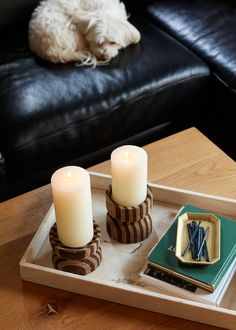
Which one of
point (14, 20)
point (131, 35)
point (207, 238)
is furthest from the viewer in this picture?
point (14, 20)

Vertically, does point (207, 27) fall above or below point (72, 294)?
above

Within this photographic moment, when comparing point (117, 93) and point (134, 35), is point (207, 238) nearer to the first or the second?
point (117, 93)

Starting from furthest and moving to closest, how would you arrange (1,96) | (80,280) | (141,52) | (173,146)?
(141,52)
(1,96)
(173,146)
(80,280)

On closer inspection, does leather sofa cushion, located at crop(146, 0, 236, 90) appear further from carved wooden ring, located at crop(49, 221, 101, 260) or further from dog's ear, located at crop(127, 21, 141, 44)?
carved wooden ring, located at crop(49, 221, 101, 260)

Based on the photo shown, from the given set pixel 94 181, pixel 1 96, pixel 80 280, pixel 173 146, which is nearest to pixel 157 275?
pixel 80 280

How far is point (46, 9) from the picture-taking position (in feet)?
5.74

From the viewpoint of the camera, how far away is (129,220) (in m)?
1.03

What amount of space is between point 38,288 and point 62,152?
0.62 m

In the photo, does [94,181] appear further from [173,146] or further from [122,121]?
[122,121]

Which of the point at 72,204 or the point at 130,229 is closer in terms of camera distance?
the point at 72,204

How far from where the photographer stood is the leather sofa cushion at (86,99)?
1.48 metres

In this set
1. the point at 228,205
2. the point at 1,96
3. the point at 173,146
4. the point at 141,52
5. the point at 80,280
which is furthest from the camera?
the point at 141,52

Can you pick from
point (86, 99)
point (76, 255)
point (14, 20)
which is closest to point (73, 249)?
point (76, 255)

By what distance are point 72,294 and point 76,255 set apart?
79 mm
